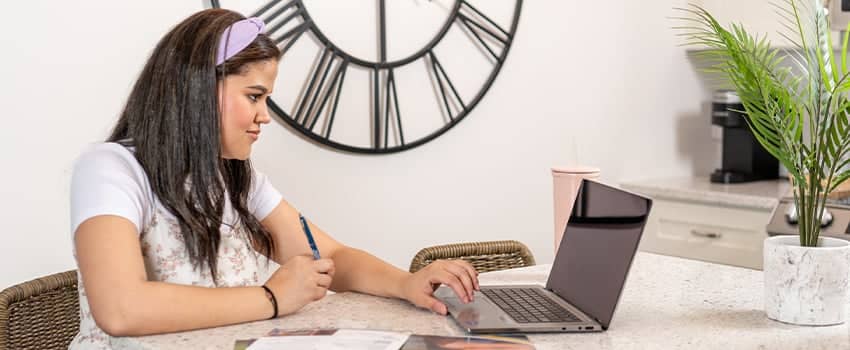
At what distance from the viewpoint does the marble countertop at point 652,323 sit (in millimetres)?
1325

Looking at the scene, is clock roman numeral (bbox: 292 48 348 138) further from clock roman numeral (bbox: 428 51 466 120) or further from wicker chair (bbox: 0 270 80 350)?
wicker chair (bbox: 0 270 80 350)

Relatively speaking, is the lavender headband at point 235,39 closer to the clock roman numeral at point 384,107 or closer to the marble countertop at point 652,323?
the marble countertop at point 652,323

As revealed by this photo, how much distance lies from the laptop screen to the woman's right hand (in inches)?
15.9

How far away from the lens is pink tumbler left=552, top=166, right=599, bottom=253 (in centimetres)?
191

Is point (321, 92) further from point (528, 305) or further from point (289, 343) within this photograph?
point (289, 343)

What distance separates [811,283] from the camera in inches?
54.6

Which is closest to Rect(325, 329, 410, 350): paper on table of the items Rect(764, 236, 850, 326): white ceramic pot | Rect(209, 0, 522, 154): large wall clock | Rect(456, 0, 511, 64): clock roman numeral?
Rect(764, 236, 850, 326): white ceramic pot

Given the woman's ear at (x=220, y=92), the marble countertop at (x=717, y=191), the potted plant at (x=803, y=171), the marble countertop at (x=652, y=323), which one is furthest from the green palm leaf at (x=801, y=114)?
the marble countertop at (x=717, y=191)

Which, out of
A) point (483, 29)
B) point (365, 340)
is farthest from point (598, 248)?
point (483, 29)

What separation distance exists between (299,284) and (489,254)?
2.88 feet

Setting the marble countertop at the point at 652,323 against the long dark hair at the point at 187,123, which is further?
the long dark hair at the point at 187,123

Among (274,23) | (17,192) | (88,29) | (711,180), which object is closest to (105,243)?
(17,192)

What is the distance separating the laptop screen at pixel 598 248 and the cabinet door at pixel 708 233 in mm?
1601

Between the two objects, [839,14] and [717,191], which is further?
[717,191]
